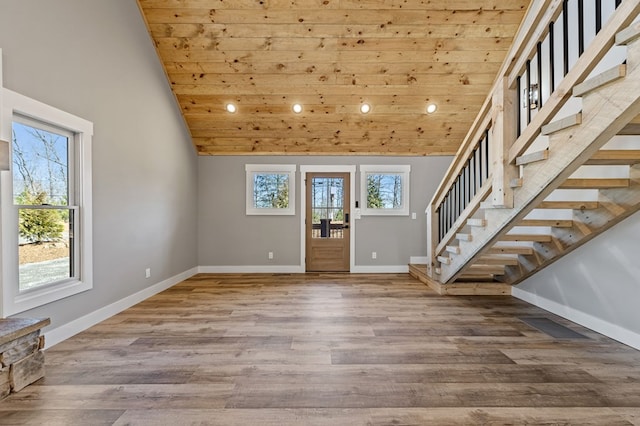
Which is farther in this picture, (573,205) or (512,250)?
(512,250)

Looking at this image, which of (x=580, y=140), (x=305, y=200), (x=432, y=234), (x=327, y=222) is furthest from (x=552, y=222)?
(x=305, y=200)

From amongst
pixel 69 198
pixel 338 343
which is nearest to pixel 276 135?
pixel 69 198

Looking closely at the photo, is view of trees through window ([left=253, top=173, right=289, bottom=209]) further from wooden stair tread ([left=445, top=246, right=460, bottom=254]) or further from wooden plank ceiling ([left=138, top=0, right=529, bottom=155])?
wooden stair tread ([left=445, top=246, right=460, bottom=254])

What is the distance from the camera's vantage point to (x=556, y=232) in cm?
348

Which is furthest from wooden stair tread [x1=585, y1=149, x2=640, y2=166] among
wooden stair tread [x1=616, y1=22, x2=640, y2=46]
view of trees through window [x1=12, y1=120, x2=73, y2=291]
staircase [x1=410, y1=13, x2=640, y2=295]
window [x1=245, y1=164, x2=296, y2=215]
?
window [x1=245, y1=164, x2=296, y2=215]

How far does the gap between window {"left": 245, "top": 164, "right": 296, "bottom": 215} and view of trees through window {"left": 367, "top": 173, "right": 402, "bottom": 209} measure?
58.5 inches

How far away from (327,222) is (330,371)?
168 inches

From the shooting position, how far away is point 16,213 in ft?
8.55

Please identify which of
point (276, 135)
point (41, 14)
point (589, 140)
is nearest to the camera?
point (589, 140)

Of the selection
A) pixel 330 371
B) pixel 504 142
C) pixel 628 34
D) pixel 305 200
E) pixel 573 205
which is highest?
→ pixel 628 34

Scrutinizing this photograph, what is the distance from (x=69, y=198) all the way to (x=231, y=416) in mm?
2657

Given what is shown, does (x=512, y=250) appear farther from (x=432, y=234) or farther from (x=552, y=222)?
(x=432, y=234)

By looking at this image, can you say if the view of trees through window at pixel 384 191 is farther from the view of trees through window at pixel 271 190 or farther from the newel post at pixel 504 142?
the newel post at pixel 504 142

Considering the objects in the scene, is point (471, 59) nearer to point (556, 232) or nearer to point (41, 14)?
point (556, 232)
